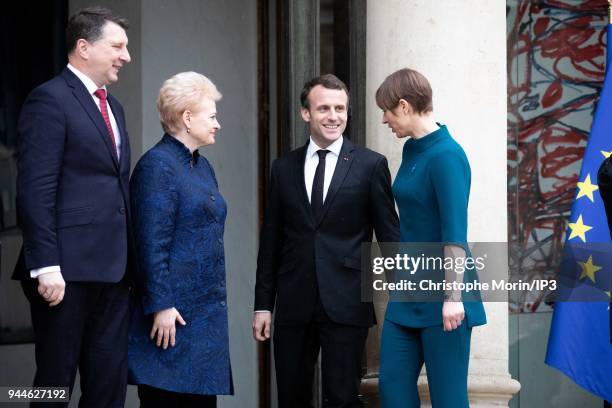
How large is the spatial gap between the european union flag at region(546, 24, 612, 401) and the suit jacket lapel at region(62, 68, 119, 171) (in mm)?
2603

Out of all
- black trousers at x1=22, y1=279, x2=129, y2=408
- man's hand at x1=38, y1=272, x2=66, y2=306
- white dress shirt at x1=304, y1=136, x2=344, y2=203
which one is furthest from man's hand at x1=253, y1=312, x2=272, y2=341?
man's hand at x1=38, y1=272, x2=66, y2=306

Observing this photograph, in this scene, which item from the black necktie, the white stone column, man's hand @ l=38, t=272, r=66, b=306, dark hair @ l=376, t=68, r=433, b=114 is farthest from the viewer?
the white stone column

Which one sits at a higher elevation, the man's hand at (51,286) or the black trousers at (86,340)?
the man's hand at (51,286)

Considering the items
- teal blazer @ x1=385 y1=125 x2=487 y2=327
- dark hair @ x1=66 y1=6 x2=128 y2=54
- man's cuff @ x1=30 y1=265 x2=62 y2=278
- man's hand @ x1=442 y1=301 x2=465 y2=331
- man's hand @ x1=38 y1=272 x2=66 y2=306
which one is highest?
dark hair @ x1=66 y1=6 x2=128 y2=54

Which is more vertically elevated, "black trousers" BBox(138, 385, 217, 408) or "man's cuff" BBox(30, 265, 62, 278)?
"man's cuff" BBox(30, 265, 62, 278)

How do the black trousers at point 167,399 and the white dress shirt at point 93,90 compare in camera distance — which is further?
the black trousers at point 167,399

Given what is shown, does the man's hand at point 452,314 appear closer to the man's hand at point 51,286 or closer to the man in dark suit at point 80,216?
the man in dark suit at point 80,216

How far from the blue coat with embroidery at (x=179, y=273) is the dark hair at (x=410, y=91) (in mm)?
810

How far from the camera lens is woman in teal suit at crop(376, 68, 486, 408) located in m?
4.47

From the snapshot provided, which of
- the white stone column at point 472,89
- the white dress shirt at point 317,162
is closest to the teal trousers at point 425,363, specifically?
the white dress shirt at point 317,162

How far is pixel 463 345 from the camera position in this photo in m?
4.54

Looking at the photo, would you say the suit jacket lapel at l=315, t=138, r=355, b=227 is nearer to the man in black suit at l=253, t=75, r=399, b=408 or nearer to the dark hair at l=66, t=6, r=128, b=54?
the man in black suit at l=253, t=75, r=399, b=408

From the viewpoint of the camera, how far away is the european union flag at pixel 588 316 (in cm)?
584

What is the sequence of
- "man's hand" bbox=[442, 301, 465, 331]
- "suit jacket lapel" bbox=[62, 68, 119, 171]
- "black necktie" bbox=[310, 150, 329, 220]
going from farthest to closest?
"black necktie" bbox=[310, 150, 329, 220], "man's hand" bbox=[442, 301, 465, 331], "suit jacket lapel" bbox=[62, 68, 119, 171]
